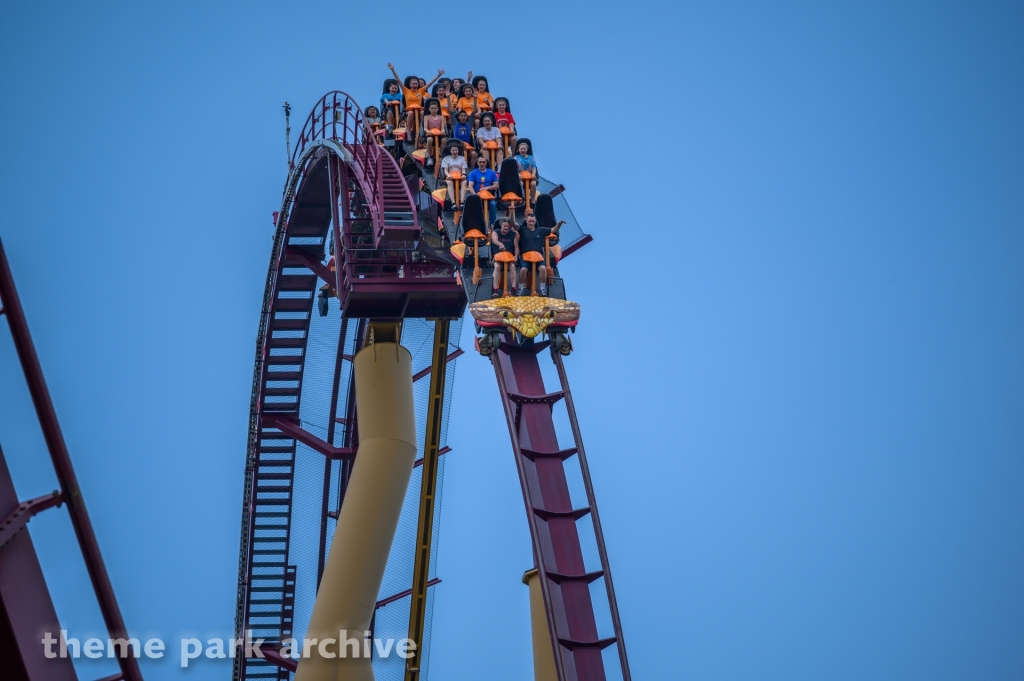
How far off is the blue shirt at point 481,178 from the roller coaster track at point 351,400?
1.54 ft

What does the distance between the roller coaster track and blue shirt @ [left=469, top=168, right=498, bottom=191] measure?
0.47m

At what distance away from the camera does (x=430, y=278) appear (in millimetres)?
14977

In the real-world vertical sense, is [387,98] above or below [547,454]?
above

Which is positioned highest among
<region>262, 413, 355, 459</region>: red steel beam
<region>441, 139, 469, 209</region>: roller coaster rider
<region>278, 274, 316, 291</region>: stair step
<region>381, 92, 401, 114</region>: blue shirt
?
<region>381, 92, 401, 114</region>: blue shirt

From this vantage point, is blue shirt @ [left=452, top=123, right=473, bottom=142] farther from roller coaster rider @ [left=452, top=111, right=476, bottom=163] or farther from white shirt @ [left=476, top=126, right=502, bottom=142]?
white shirt @ [left=476, top=126, right=502, bottom=142]

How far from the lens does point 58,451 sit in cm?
614

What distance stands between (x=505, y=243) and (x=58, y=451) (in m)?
7.68

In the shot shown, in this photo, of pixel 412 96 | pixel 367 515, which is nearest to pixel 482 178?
pixel 412 96

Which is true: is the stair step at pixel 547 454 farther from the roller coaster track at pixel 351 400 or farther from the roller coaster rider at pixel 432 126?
the roller coaster rider at pixel 432 126

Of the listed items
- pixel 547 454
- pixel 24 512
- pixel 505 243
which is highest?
pixel 505 243

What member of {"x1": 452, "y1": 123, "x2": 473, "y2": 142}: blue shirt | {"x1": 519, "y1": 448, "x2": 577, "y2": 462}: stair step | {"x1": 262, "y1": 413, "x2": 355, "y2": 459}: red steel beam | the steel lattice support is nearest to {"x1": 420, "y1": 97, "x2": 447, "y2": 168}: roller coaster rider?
{"x1": 452, "y1": 123, "x2": 473, "y2": 142}: blue shirt

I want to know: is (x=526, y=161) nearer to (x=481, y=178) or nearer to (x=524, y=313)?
(x=481, y=178)

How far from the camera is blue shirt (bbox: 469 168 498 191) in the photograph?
14.6 metres

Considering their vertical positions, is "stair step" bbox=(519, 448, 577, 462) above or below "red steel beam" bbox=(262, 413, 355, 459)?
below
